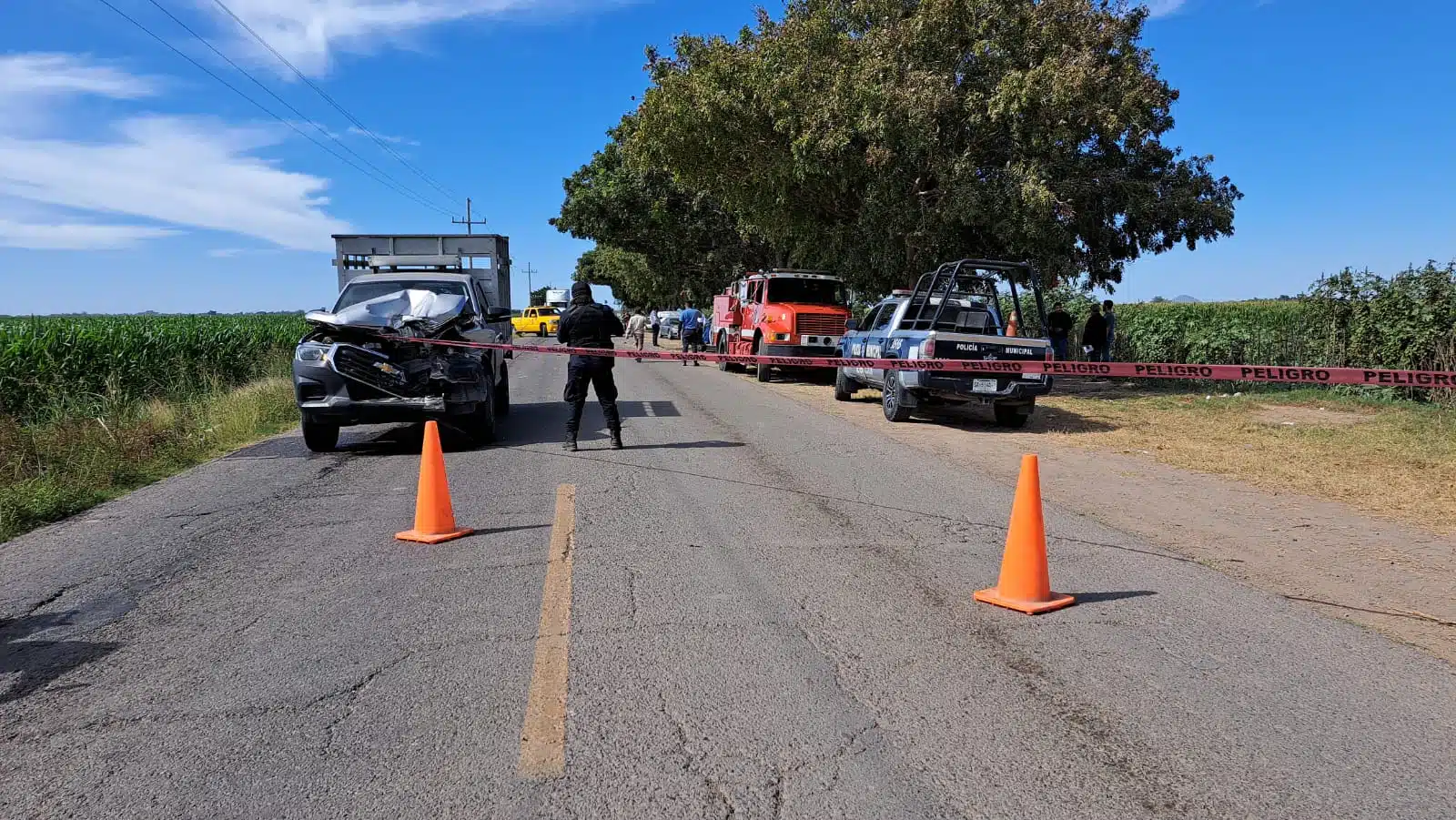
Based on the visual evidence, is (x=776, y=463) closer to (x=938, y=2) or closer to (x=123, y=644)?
(x=123, y=644)

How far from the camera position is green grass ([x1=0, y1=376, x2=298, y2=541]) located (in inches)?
304

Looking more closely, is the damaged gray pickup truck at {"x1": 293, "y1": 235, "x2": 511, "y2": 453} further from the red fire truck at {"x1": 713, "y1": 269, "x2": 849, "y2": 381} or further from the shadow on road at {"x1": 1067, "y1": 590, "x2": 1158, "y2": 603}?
the red fire truck at {"x1": 713, "y1": 269, "x2": 849, "y2": 381}

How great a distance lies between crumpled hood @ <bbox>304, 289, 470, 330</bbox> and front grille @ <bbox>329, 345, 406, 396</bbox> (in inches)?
11.4

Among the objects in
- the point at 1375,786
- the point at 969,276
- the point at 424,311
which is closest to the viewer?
the point at 1375,786

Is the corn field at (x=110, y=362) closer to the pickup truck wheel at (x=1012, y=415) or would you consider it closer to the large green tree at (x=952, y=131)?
the large green tree at (x=952, y=131)

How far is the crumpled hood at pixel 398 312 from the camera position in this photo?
10.3 m

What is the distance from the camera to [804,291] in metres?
21.0

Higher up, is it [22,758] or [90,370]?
[90,370]

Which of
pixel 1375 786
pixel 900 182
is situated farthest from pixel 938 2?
pixel 1375 786

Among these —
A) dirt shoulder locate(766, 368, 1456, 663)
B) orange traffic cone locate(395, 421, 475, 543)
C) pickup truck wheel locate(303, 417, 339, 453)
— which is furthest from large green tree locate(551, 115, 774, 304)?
orange traffic cone locate(395, 421, 475, 543)

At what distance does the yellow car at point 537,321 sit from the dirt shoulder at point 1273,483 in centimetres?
4319

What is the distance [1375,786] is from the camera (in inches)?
127

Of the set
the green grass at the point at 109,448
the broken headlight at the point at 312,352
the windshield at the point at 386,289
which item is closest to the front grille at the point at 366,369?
the broken headlight at the point at 312,352

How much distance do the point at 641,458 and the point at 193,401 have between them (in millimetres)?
8898
